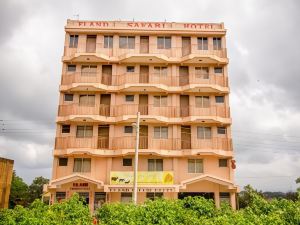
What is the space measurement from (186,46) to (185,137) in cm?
972

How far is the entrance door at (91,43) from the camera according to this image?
114 feet

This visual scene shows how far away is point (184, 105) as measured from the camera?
3356 cm

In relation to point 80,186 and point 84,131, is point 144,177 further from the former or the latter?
point 84,131

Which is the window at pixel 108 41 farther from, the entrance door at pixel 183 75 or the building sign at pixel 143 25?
the entrance door at pixel 183 75

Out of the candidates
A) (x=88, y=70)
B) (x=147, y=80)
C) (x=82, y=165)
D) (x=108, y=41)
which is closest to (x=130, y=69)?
(x=147, y=80)

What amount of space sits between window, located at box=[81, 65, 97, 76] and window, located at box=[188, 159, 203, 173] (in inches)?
513

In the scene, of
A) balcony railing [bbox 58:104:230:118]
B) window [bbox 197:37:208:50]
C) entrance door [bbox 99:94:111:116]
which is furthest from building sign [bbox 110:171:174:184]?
window [bbox 197:37:208:50]

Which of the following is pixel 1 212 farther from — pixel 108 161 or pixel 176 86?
pixel 176 86

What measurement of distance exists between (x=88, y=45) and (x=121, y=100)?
6959 mm

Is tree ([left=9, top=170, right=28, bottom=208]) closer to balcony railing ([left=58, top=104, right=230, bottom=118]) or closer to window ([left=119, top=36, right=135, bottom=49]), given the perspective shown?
balcony railing ([left=58, top=104, right=230, bottom=118])

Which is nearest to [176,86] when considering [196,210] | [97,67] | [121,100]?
[121,100]

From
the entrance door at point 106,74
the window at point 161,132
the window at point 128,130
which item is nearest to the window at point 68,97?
the entrance door at point 106,74

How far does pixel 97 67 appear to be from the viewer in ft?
112

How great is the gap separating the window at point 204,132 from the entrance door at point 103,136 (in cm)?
893
